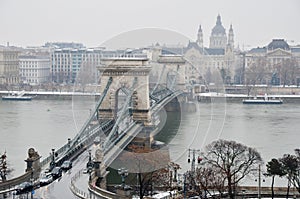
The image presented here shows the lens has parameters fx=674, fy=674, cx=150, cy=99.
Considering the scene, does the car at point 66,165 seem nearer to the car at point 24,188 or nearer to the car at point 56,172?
the car at point 56,172

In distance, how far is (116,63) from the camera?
1546 centimetres

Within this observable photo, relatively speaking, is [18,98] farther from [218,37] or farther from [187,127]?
[218,37]

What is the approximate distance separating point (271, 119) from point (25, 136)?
802 centimetres

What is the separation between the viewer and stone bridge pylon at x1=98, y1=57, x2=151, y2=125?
1541 centimetres

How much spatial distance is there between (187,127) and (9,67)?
19.7 m

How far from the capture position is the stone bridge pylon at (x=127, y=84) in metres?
15.4

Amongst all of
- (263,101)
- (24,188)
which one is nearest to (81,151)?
(24,188)

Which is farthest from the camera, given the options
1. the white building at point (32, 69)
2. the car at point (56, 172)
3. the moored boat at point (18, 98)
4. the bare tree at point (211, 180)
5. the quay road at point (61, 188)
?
the white building at point (32, 69)

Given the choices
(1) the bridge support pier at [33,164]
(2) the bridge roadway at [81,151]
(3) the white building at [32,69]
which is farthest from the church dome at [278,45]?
(1) the bridge support pier at [33,164]

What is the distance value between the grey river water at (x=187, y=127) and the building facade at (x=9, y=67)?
29.1 feet

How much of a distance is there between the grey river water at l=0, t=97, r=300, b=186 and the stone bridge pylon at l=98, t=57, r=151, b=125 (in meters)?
0.84

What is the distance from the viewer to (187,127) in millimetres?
17281

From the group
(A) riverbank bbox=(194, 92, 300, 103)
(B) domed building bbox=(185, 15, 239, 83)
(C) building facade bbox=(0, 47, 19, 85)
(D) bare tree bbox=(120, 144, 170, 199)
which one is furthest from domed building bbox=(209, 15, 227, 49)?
(D) bare tree bbox=(120, 144, 170, 199)

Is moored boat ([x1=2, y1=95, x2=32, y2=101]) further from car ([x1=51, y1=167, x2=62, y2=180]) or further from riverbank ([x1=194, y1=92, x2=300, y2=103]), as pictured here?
car ([x1=51, y1=167, x2=62, y2=180])
